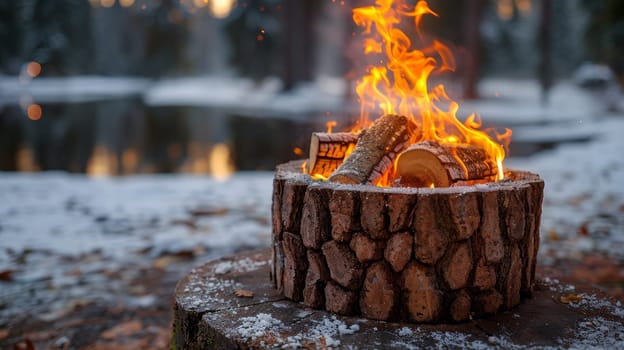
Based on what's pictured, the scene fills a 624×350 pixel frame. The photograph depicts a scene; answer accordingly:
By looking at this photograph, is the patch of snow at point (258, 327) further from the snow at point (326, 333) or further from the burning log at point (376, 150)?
the burning log at point (376, 150)

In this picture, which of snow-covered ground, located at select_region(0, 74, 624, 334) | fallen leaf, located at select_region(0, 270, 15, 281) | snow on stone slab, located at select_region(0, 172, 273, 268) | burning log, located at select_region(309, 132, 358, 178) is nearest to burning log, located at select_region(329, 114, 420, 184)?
burning log, located at select_region(309, 132, 358, 178)

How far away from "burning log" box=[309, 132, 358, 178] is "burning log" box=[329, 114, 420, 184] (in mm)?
126

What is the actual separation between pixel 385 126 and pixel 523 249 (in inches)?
33.0

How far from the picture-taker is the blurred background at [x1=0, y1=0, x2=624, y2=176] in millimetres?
11609

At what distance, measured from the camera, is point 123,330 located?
3430mm

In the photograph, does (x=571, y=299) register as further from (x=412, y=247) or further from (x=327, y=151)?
(x=327, y=151)

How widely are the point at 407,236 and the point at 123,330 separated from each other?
2.08 metres

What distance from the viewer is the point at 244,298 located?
2.53m

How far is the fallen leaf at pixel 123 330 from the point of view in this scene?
3.36 meters

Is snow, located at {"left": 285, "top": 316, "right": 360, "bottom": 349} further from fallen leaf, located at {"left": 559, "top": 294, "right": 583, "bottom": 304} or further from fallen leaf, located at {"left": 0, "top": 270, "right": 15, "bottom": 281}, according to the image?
fallen leaf, located at {"left": 0, "top": 270, "right": 15, "bottom": 281}

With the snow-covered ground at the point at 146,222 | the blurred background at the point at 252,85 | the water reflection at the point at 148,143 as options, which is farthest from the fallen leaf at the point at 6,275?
the water reflection at the point at 148,143

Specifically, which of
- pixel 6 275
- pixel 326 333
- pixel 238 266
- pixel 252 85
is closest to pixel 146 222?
pixel 6 275

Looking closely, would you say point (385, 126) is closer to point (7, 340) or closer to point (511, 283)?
point (511, 283)

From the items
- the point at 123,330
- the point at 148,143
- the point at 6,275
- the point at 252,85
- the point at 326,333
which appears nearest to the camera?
the point at 326,333
